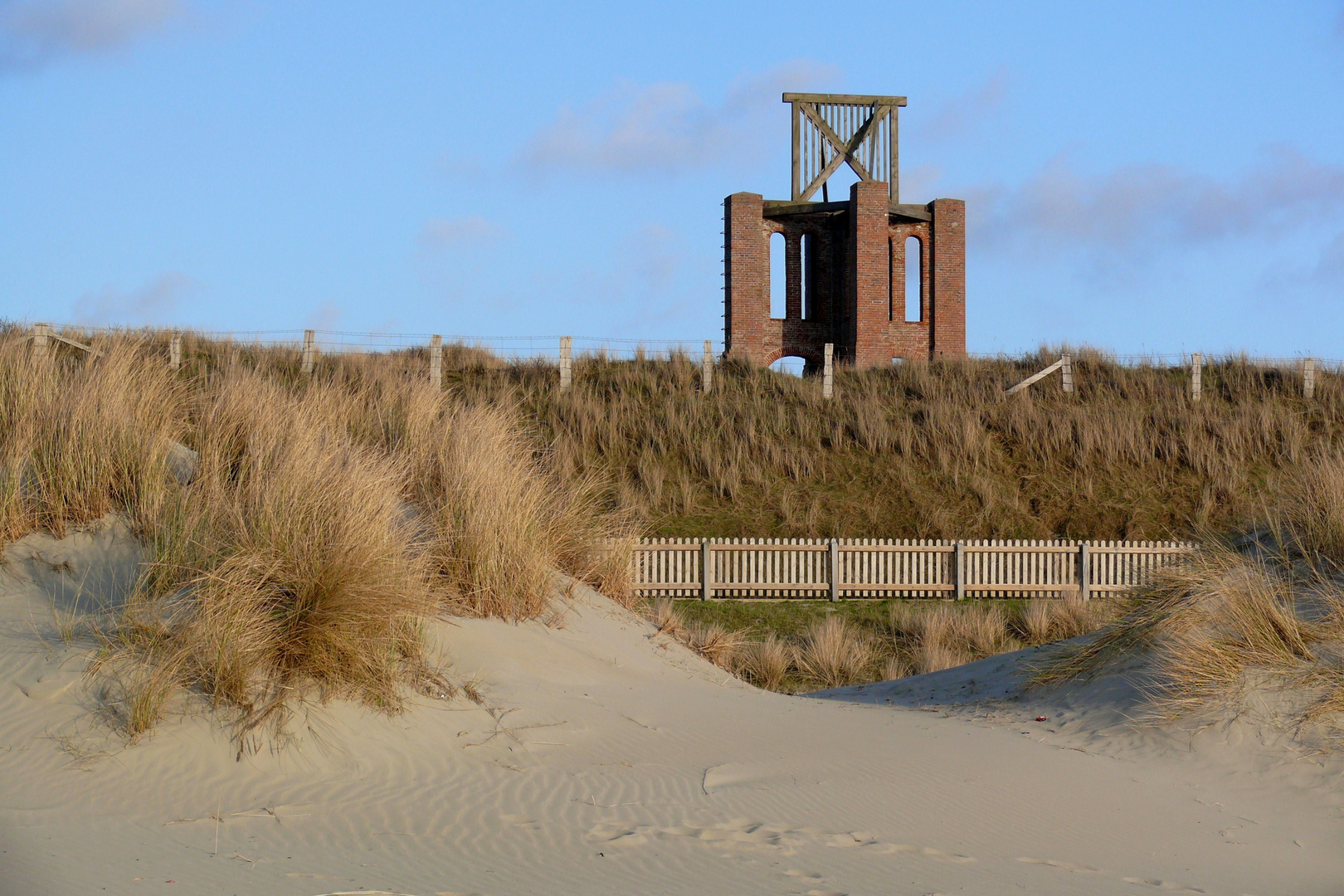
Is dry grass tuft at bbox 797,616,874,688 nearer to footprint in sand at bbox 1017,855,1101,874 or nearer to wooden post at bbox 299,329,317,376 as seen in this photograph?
footprint in sand at bbox 1017,855,1101,874

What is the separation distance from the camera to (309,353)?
2223cm

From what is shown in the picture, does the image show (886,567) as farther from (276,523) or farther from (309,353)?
(309,353)

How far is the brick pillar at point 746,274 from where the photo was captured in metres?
28.4

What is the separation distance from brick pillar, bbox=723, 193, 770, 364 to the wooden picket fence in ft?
41.3

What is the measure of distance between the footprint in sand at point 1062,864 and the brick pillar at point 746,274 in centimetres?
2433

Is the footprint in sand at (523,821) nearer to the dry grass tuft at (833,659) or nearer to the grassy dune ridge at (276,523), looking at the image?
the grassy dune ridge at (276,523)

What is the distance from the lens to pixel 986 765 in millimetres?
5477

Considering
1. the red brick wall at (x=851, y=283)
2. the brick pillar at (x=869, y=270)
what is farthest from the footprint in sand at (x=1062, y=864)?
the brick pillar at (x=869, y=270)

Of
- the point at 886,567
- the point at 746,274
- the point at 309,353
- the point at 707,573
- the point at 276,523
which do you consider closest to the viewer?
the point at 276,523

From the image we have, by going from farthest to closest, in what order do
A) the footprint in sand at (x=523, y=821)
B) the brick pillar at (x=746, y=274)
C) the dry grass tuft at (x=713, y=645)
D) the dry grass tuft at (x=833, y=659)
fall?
the brick pillar at (x=746, y=274) < the dry grass tuft at (x=833, y=659) < the dry grass tuft at (x=713, y=645) < the footprint in sand at (x=523, y=821)

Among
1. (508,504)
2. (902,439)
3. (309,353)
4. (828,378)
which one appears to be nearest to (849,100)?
(828,378)

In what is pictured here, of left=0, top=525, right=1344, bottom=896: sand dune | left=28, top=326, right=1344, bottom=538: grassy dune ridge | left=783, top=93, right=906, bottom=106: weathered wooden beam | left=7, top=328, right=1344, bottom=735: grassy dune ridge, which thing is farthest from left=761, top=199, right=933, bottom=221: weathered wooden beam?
left=0, top=525, right=1344, bottom=896: sand dune

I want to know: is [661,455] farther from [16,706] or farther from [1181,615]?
[16,706]

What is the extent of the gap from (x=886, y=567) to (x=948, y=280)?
14.7m
